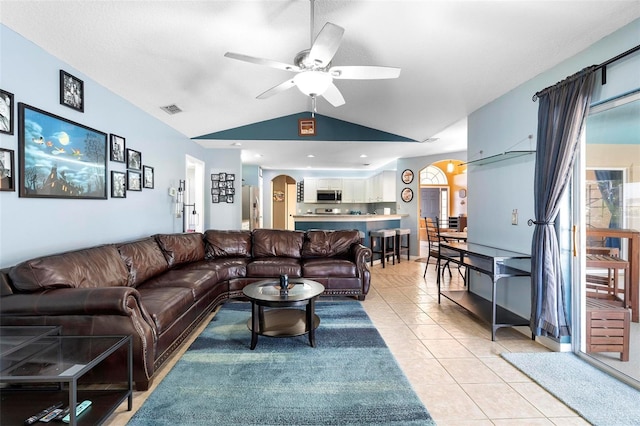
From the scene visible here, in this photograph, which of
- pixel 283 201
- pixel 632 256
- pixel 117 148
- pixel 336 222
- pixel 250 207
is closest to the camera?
pixel 632 256

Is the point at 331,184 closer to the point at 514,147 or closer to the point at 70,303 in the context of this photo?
the point at 514,147

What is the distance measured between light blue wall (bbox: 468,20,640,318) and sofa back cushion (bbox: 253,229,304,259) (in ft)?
A: 8.42

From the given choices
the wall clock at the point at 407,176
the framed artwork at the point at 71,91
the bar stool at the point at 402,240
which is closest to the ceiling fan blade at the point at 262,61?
the framed artwork at the point at 71,91

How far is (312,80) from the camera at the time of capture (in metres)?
2.22

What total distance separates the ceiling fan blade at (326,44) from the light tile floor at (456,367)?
2.44 m

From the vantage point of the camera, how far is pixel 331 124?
17.9 feet

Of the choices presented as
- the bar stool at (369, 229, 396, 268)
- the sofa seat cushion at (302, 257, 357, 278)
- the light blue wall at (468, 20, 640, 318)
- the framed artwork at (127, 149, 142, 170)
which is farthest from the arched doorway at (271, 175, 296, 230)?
the light blue wall at (468, 20, 640, 318)

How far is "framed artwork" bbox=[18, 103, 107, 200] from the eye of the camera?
2.25 m

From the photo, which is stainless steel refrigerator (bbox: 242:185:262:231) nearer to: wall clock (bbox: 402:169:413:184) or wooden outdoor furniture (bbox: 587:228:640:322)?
wall clock (bbox: 402:169:413:184)

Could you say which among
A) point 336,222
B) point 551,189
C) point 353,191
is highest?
point 353,191

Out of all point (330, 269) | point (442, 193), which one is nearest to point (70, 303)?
point (330, 269)

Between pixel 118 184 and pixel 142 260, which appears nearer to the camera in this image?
pixel 142 260

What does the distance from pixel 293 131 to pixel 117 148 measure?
2.84 m

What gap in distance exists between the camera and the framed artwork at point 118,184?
10.9ft
